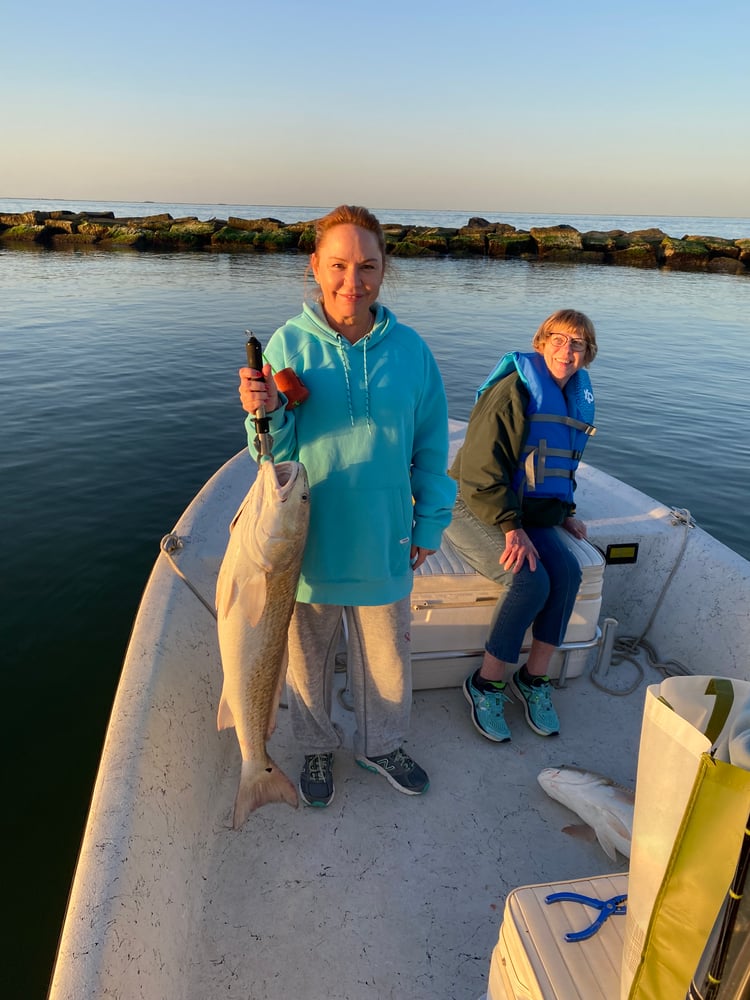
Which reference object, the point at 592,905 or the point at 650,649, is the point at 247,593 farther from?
the point at 650,649

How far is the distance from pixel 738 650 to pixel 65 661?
5.58 m

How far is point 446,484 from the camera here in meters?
2.87

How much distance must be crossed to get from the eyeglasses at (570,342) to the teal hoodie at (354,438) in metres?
1.33

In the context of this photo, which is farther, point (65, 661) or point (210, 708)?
point (65, 661)

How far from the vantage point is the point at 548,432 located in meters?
3.71

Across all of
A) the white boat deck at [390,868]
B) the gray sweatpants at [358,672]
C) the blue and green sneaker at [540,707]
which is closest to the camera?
the white boat deck at [390,868]

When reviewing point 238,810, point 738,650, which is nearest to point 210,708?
point 238,810

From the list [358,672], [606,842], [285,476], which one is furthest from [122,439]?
[606,842]

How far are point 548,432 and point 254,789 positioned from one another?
2.69m

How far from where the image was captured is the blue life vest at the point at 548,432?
3.69m

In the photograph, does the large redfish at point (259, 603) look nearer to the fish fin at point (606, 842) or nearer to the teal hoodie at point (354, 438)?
the teal hoodie at point (354, 438)

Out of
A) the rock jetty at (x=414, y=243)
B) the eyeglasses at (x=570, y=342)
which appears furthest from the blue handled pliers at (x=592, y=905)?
the rock jetty at (x=414, y=243)

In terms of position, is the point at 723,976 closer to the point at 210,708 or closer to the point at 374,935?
the point at 374,935

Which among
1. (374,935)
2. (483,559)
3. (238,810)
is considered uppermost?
(483,559)
